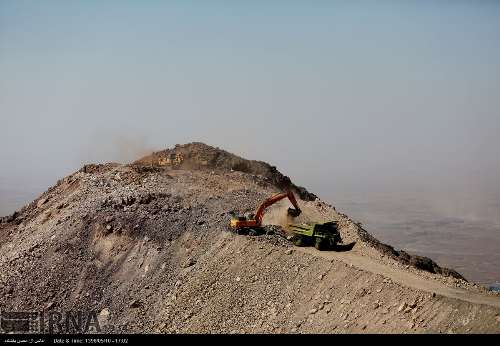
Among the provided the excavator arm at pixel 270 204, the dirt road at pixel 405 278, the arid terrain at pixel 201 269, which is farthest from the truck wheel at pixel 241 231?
the dirt road at pixel 405 278

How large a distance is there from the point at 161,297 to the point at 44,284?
5.83 metres

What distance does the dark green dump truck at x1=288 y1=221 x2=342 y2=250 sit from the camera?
24766 millimetres

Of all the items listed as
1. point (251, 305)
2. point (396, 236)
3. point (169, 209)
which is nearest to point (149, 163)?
point (169, 209)

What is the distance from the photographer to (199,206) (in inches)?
1118

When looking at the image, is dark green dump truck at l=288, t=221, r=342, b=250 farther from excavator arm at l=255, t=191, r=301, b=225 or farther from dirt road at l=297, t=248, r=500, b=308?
excavator arm at l=255, t=191, r=301, b=225

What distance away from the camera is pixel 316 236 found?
25.0 meters

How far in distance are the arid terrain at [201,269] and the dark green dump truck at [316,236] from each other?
62cm

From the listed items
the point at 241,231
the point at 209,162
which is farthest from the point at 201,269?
the point at 209,162

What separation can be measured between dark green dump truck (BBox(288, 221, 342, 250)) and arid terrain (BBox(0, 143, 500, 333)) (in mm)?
618

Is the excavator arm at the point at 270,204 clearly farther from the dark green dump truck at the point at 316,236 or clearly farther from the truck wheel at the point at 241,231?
the dark green dump truck at the point at 316,236

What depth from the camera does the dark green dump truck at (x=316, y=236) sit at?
24.8 metres

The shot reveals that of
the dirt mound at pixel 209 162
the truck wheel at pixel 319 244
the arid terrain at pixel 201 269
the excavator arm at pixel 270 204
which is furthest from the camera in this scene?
the dirt mound at pixel 209 162

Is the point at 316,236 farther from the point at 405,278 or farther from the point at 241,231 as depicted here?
the point at 405,278

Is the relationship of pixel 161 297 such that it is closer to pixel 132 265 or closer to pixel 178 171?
pixel 132 265
